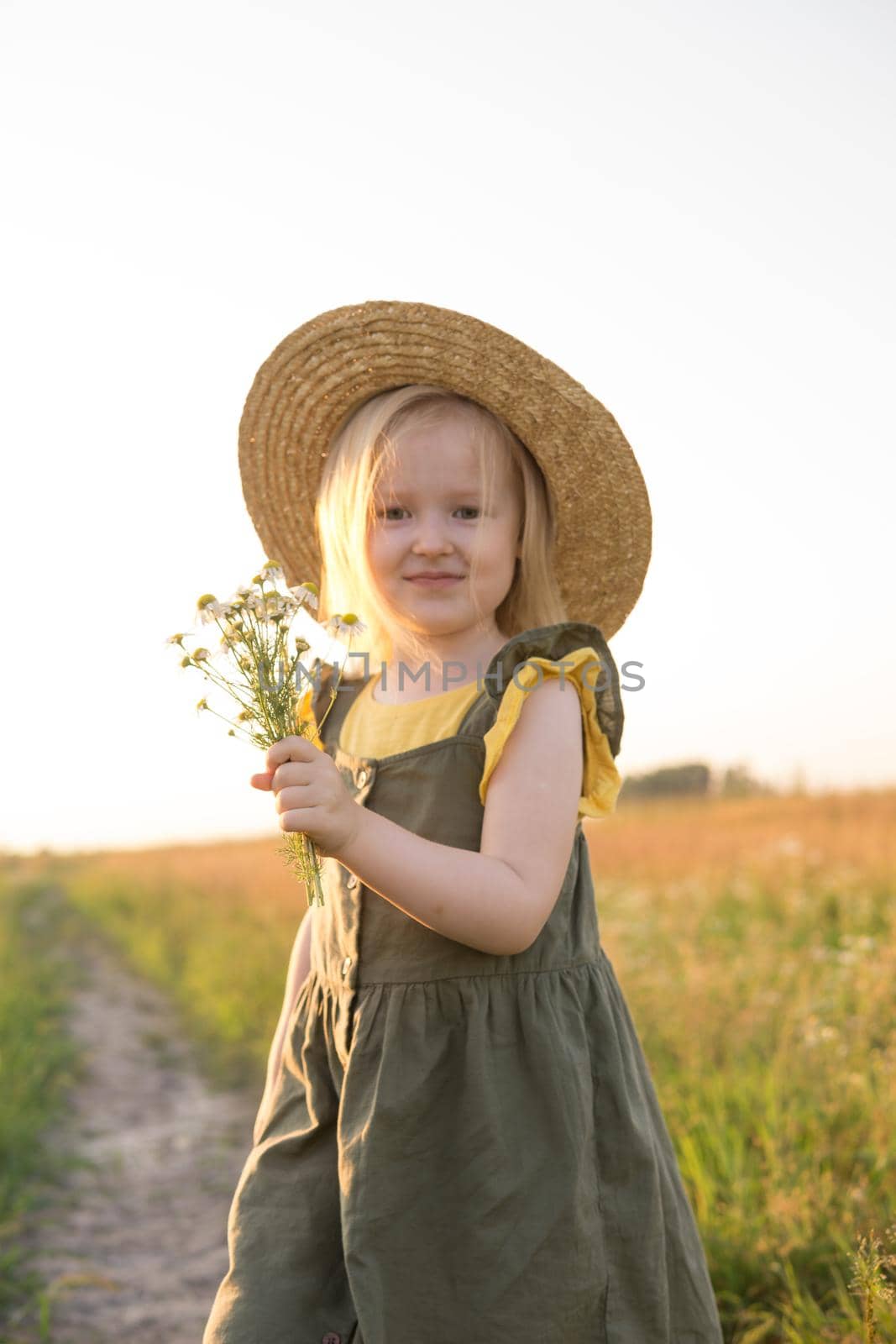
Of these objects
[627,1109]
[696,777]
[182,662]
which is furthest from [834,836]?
[182,662]

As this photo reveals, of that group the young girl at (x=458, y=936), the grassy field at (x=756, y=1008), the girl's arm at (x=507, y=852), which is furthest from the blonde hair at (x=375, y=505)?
the grassy field at (x=756, y=1008)

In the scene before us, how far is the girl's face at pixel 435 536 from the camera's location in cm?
219

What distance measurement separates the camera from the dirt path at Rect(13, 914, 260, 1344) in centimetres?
344

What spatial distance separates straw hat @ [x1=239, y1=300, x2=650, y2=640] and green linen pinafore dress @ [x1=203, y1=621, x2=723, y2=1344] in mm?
429

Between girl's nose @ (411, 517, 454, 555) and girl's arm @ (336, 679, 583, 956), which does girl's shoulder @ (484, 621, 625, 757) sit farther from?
girl's nose @ (411, 517, 454, 555)

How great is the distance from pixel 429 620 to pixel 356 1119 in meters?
0.91

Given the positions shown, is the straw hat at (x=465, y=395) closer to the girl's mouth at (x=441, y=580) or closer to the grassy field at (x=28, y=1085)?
the girl's mouth at (x=441, y=580)

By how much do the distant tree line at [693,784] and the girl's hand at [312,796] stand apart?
9.86 m

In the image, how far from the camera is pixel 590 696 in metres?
2.11

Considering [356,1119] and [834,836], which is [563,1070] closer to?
[356,1119]

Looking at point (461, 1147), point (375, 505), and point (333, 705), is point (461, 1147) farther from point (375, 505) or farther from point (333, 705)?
point (375, 505)

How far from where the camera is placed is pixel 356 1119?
2.02 meters

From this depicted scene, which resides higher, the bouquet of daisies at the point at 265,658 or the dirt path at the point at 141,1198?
the bouquet of daisies at the point at 265,658

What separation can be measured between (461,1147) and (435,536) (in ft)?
3.53
